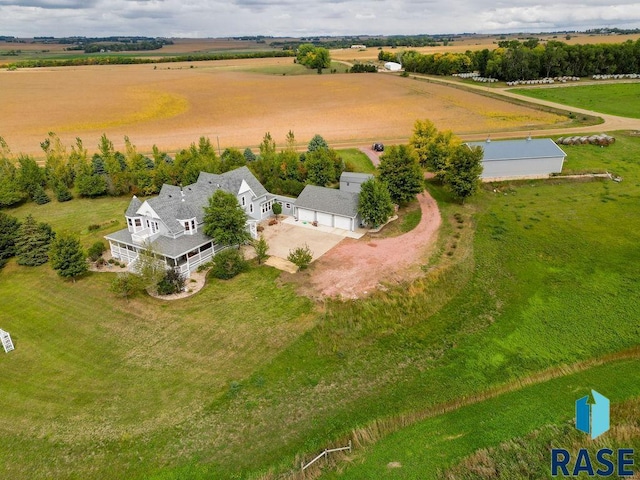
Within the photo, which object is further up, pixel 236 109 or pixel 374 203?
pixel 236 109

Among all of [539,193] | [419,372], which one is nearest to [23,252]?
[419,372]

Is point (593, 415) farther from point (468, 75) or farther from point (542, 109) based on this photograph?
point (468, 75)

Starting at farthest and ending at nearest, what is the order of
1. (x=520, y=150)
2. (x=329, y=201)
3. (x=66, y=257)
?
(x=520, y=150), (x=329, y=201), (x=66, y=257)

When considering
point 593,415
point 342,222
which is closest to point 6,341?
point 342,222

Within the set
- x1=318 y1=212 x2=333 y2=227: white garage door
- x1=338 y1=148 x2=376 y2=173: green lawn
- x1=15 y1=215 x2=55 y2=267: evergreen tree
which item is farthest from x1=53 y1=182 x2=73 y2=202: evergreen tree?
x1=338 y1=148 x2=376 y2=173: green lawn

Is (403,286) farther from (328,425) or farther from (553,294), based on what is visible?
(328,425)

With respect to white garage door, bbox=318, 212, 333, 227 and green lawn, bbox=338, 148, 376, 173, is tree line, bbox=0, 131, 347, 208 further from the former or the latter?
white garage door, bbox=318, 212, 333, 227
